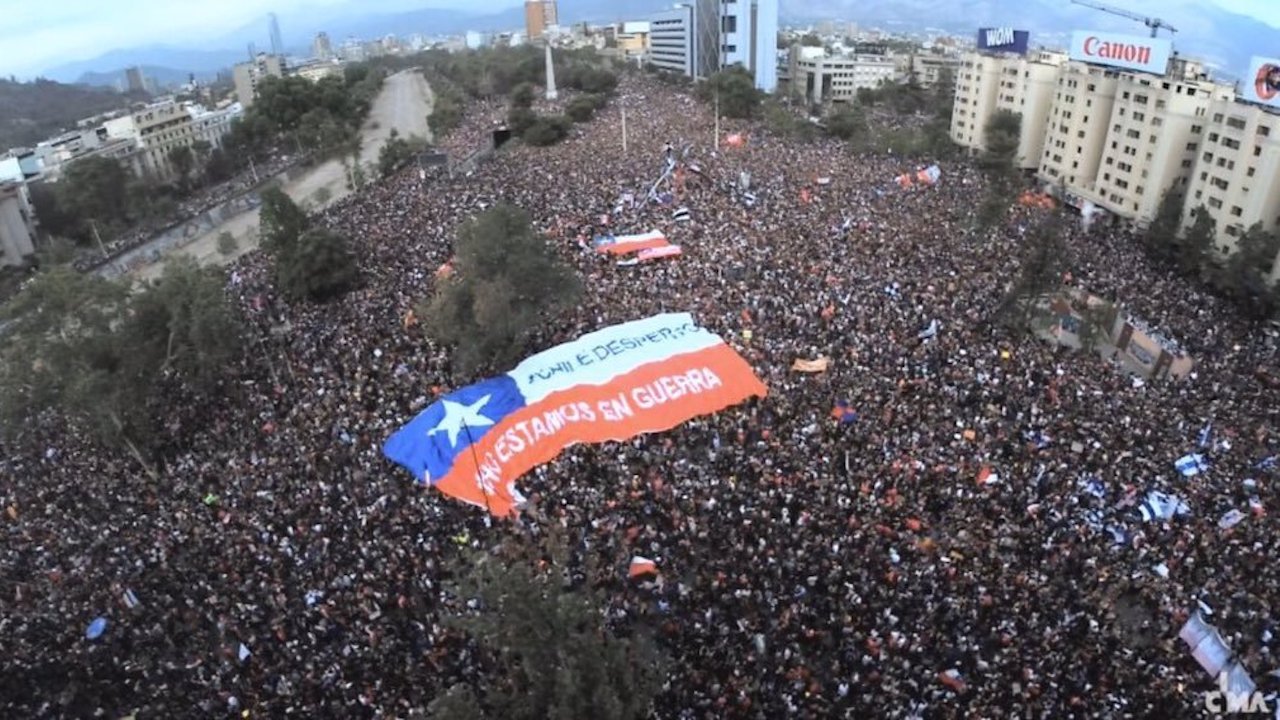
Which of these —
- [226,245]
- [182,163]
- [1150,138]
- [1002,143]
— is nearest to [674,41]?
[182,163]

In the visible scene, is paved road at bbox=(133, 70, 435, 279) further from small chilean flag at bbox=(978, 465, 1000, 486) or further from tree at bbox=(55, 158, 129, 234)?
small chilean flag at bbox=(978, 465, 1000, 486)

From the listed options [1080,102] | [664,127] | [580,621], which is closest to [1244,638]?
[580,621]

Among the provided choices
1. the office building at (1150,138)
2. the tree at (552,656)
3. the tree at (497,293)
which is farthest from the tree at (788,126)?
the tree at (552,656)

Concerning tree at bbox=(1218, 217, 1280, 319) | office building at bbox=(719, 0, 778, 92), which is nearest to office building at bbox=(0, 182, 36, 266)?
tree at bbox=(1218, 217, 1280, 319)

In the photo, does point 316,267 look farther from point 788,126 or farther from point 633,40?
point 633,40

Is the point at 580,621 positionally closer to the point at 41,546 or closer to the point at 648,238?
the point at 41,546
